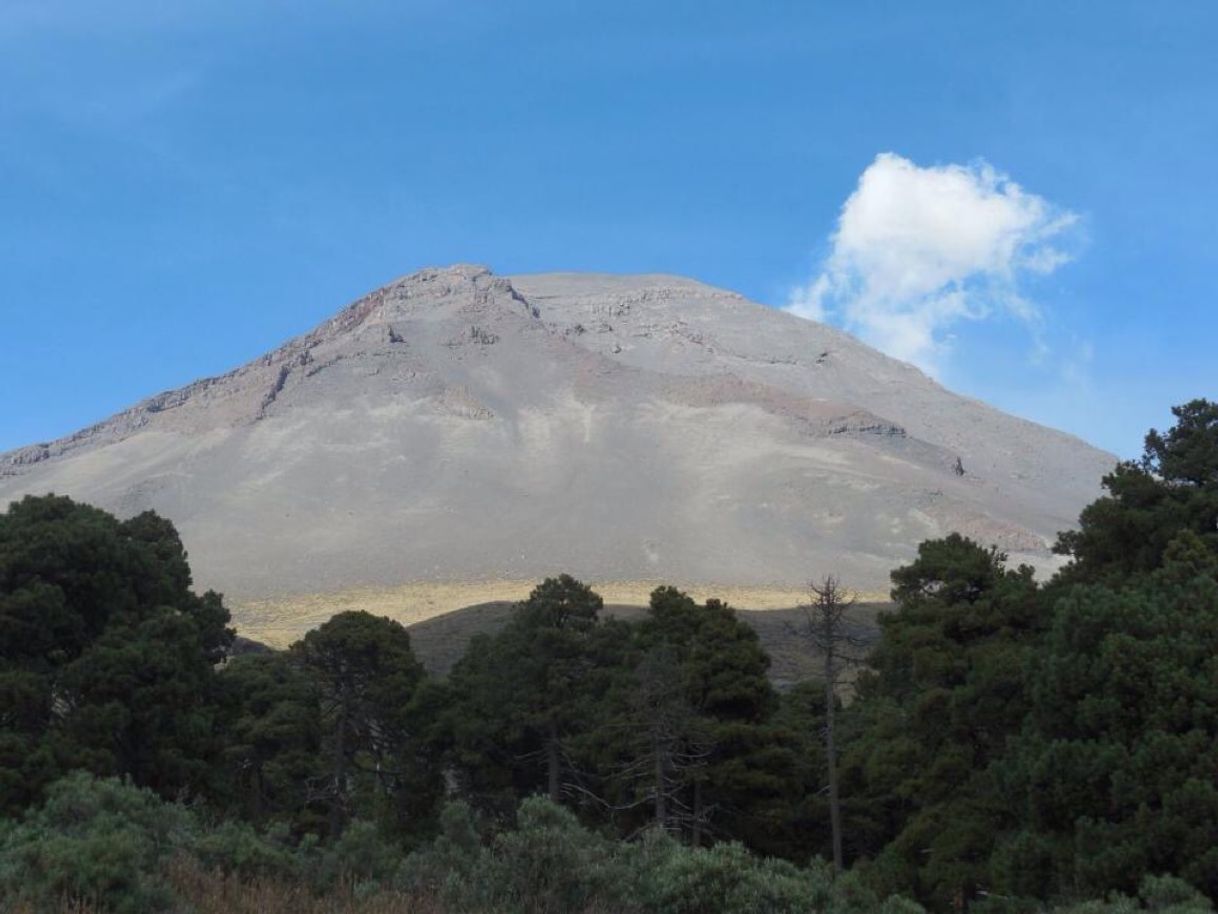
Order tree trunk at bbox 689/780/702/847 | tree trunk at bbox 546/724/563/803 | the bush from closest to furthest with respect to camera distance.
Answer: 1. the bush
2. tree trunk at bbox 689/780/702/847
3. tree trunk at bbox 546/724/563/803

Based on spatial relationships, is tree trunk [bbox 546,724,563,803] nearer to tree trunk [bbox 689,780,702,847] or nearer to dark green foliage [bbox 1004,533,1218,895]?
tree trunk [bbox 689,780,702,847]

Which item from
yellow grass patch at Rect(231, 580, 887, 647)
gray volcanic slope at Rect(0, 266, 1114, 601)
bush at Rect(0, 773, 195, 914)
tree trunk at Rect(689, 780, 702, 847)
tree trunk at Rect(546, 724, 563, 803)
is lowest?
tree trunk at Rect(689, 780, 702, 847)

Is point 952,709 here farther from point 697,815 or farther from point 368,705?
point 368,705

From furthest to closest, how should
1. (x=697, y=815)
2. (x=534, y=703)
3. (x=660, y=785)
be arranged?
1. (x=534, y=703)
2. (x=697, y=815)
3. (x=660, y=785)

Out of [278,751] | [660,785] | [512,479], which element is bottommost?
[660,785]

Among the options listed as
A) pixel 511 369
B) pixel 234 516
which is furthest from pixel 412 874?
pixel 511 369

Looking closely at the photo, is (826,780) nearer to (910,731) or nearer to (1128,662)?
(910,731)

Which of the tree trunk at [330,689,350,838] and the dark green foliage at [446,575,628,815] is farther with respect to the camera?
the dark green foliage at [446,575,628,815]

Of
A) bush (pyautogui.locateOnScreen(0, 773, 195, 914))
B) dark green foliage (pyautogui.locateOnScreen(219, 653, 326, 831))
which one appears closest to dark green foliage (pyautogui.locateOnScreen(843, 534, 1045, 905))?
bush (pyautogui.locateOnScreen(0, 773, 195, 914))

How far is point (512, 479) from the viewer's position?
151500mm

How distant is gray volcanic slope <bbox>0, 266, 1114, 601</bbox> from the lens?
121 metres

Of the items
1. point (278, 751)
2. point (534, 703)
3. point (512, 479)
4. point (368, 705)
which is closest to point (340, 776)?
point (368, 705)

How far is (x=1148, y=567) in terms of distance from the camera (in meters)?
22.0

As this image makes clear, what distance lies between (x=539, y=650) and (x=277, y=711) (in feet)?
22.5
